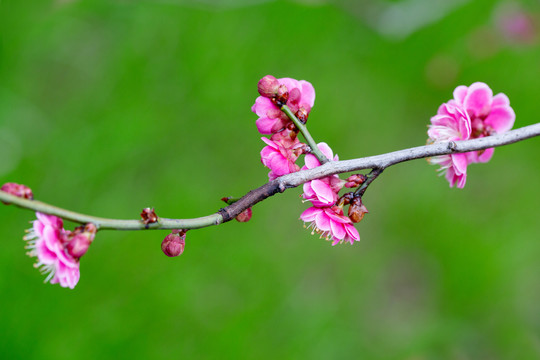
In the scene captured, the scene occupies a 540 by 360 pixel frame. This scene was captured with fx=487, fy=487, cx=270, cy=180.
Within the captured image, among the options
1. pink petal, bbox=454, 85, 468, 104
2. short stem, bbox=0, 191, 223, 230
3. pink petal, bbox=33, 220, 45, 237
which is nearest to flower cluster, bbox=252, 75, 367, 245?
short stem, bbox=0, 191, 223, 230

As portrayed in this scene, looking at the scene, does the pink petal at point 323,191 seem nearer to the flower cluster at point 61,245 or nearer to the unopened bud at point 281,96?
the unopened bud at point 281,96

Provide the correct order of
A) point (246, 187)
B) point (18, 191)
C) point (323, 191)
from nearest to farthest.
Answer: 1. point (18, 191)
2. point (323, 191)
3. point (246, 187)

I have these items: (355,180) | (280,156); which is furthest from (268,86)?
(355,180)

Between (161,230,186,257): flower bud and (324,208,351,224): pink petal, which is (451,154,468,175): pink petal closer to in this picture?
(324,208,351,224): pink petal

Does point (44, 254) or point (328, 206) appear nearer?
point (44, 254)

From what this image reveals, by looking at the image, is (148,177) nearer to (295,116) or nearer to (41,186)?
(41,186)

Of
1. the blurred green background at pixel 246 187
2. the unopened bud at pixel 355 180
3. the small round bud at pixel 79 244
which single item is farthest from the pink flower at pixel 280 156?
the blurred green background at pixel 246 187

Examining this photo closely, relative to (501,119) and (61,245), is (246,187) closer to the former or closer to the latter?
(501,119)
